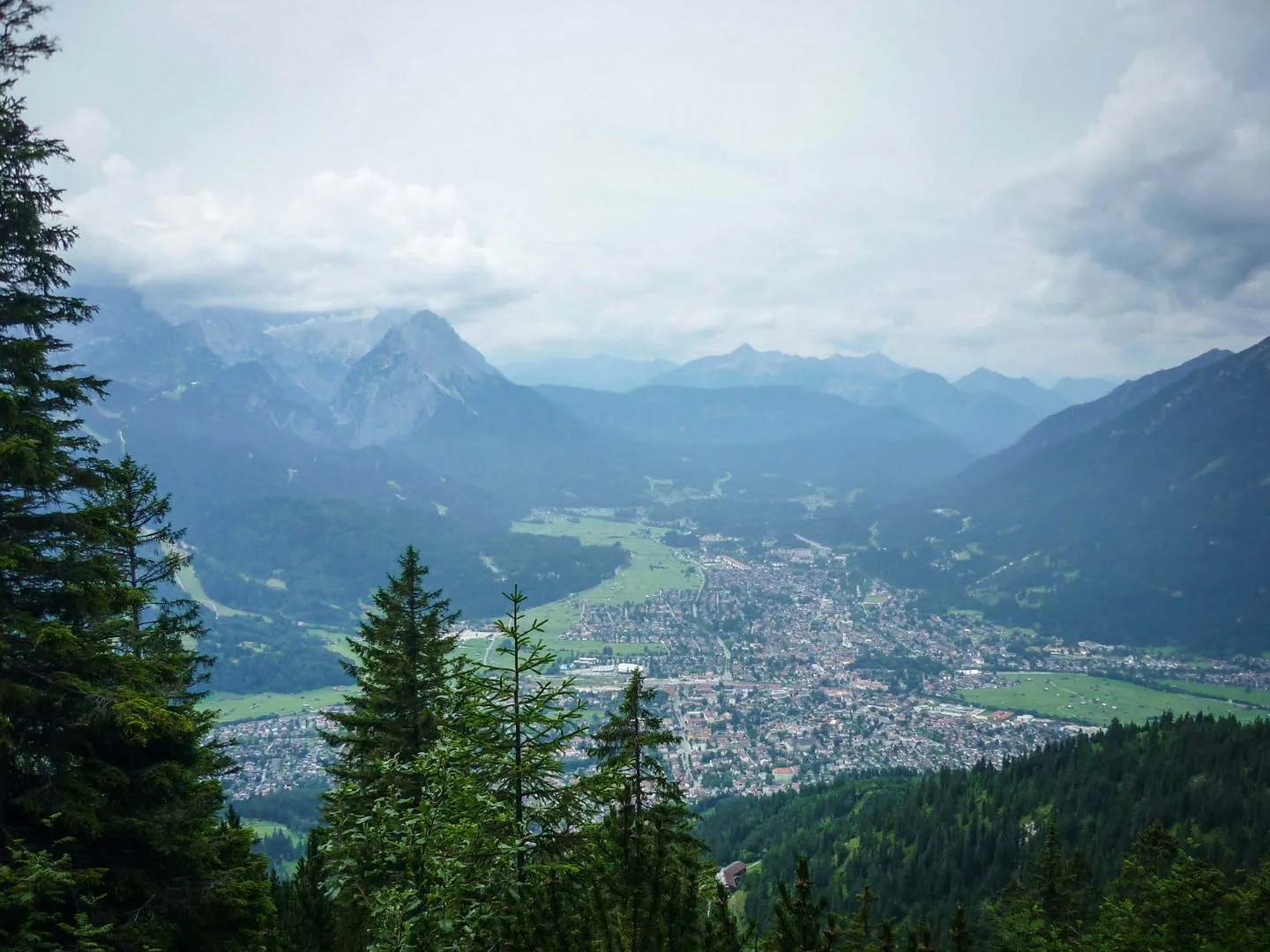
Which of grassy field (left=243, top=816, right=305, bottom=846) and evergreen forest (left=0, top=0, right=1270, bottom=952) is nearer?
evergreen forest (left=0, top=0, right=1270, bottom=952)

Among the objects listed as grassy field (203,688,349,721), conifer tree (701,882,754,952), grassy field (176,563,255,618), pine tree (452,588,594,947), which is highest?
pine tree (452,588,594,947)

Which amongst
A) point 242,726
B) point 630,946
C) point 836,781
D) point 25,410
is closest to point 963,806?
point 836,781

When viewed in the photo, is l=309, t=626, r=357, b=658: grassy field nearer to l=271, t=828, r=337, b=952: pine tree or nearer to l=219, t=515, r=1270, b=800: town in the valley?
l=219, t=515, r=1270, b=800: town in the valley

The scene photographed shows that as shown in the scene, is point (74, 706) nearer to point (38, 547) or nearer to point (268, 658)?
point (38, 547)

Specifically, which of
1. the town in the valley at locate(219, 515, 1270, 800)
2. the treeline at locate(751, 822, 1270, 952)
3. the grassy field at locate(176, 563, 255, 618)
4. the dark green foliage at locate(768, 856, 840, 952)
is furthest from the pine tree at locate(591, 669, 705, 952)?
the grassy field at locate(176, 563, 255, 618)

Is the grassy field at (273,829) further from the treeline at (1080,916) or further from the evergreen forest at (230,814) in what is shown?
the evergreen forest at (230,814)
